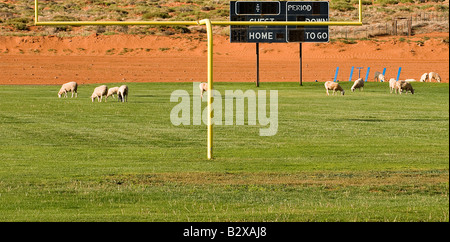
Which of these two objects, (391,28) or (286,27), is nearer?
(286,27)

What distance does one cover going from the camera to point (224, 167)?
15.1 meters

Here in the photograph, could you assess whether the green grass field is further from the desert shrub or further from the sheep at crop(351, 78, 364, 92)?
the desert shrub

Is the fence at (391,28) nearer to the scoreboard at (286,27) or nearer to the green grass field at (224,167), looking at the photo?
the scoreboard at (286,27)

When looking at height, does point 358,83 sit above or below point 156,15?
below

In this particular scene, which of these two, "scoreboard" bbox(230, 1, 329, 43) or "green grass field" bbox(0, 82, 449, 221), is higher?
"scoreboard" bbox(230, 1, 329, 43)

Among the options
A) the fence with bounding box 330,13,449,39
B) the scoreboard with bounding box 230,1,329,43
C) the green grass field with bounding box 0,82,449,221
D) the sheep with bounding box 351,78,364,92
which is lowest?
the green grass field with bounding box 0,82,449,221

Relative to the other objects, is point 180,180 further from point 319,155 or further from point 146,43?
point 146,43

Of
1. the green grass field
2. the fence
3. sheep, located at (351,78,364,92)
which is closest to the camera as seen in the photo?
the green grass field

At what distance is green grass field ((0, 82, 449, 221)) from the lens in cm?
1060

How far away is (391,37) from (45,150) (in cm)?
7269

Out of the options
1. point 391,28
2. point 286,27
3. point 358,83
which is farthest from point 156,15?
point 286,27

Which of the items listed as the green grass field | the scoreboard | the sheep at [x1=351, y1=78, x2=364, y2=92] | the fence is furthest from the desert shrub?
the green grass field

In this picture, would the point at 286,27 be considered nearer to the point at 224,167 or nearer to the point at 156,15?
the point at 224,167

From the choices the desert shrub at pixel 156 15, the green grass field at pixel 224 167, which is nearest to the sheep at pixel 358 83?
the green grass field at pixel 224 167
